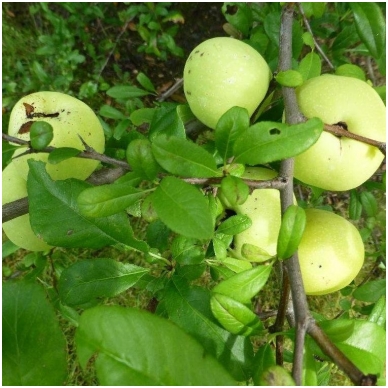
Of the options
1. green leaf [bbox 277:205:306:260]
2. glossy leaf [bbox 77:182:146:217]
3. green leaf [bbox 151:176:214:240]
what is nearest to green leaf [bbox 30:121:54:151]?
glossy leaf [bbox 77:182:146:217]

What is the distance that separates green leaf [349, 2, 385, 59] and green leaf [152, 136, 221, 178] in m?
0.43

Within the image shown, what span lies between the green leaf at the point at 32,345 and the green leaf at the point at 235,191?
13.9 inches

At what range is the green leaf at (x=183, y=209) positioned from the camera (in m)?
0.73

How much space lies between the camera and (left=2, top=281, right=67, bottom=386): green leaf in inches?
26.0

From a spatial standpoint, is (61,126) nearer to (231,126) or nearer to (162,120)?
(162,120)

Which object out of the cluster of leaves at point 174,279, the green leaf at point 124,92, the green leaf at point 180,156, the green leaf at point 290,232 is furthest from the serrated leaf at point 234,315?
the green leaf at point 124,92

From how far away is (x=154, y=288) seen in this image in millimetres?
1117

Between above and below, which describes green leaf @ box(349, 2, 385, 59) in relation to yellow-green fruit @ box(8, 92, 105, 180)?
above

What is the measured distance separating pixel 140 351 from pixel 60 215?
0.44 metres

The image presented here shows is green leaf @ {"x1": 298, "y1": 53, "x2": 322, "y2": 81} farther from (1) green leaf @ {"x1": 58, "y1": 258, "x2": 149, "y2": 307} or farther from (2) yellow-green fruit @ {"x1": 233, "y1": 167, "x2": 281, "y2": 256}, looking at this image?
(1) green leaf @ {"x1": 58, "y1": 258, "x2": 149, "y2": 307}

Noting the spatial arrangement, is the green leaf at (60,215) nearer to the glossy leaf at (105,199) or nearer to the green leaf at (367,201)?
the glossy leaf at (105,199)

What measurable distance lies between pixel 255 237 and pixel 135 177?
0.36 metres

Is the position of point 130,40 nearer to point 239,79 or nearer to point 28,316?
point 239,79

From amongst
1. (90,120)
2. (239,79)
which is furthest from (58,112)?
(239,79)
